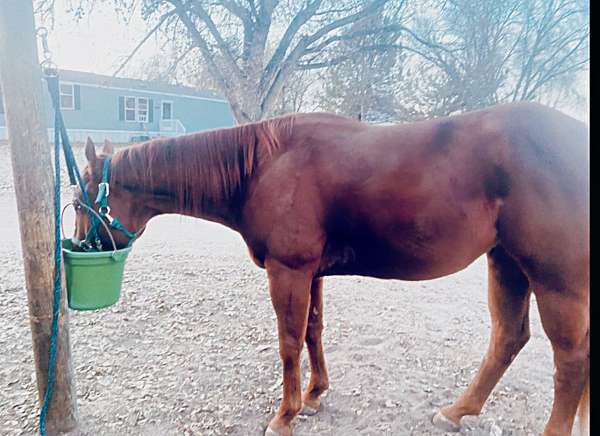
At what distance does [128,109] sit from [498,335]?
22.6m

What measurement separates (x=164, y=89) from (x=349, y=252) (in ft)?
75.8

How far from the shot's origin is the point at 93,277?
205 cm

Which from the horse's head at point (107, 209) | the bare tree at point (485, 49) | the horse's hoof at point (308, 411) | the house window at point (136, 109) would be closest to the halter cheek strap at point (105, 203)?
the horse's head at point (107, 209)

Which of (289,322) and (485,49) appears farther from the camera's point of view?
(485,49)

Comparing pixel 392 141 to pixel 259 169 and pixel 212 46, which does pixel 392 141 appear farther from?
pixel 212 46

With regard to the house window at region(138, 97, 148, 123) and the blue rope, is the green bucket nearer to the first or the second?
the blue rope

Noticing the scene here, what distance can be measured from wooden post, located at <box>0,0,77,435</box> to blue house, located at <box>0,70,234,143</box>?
1694 centimetres

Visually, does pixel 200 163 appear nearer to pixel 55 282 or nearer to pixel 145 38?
pixel 55 282

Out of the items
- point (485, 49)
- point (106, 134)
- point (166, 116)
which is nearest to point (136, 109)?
point (166, 116)

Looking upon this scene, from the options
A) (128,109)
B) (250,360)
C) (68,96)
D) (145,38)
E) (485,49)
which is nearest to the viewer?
(250,360)

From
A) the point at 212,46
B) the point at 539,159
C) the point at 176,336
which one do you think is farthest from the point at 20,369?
the point at 212,46

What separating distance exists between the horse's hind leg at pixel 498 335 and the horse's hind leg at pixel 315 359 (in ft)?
2.21

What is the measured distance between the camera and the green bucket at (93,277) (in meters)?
2.02

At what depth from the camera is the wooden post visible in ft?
6.12
